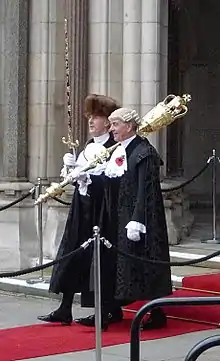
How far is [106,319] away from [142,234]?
2.56 feet

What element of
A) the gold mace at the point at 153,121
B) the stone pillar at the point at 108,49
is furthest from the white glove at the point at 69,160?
the stone pillar at the point at 108,49

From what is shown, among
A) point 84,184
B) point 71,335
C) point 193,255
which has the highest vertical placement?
point 84,184

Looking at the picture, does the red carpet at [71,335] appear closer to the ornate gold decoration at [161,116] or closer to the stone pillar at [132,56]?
the ornate gold decoration at [161,116]

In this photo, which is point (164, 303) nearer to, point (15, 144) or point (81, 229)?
point (81, 229)

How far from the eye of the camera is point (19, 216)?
11.8 metres

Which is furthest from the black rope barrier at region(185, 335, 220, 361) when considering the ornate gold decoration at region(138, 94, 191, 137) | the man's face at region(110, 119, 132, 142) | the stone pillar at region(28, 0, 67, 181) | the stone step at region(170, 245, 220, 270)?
the stone pillar at region(28, 0, 67, 181)

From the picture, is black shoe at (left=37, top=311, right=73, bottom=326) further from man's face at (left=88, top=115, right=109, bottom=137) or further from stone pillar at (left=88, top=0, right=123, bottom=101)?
stone pillar at (left=88, top=0, right=123, bottom=101)

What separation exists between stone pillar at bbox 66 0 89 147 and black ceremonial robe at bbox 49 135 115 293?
116 inches

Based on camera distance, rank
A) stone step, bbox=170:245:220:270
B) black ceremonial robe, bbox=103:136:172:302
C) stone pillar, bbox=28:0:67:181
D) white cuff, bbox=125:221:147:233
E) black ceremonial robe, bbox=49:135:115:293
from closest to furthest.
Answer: white cuff, bbox=125:221:147:233, black ceremonial robe, bbox=103:136:172:302, black ceremonial robe, bbox=49:135:115:293, stone step, bbox=170:245:220:270, stone pillar, bbox=28:0:67:181

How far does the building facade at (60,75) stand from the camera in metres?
11.6

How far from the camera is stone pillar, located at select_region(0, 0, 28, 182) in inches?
472

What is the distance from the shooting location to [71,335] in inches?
327

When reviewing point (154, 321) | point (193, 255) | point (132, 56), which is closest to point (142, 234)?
point (154, 321)

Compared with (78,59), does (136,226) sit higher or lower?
lower
